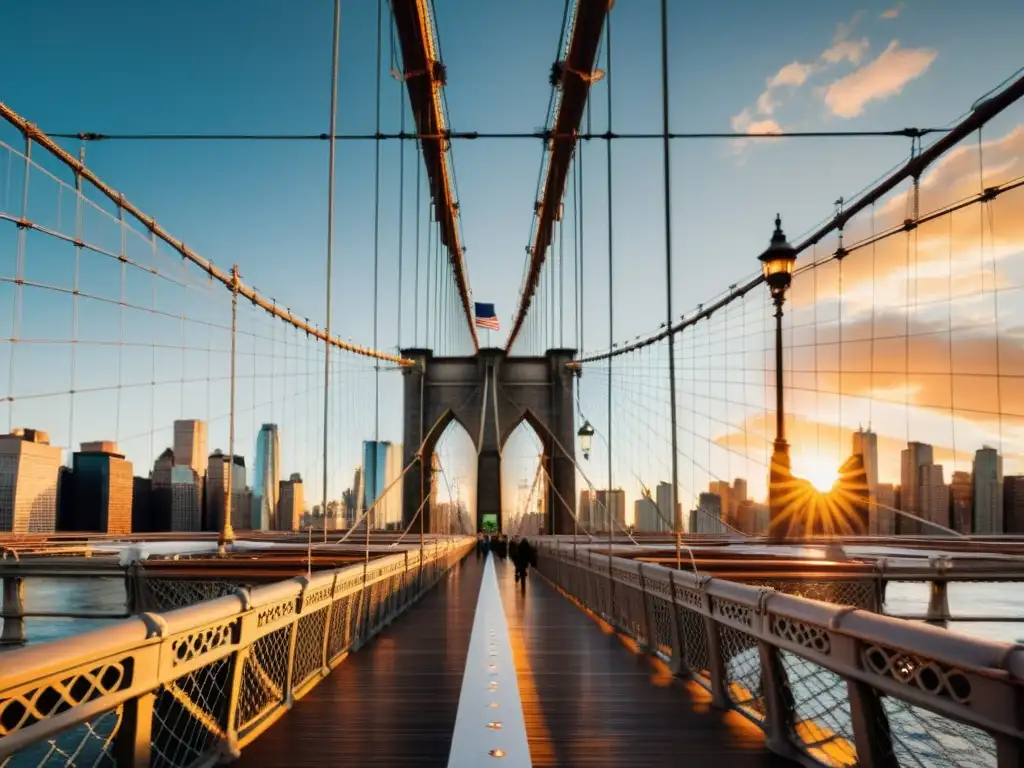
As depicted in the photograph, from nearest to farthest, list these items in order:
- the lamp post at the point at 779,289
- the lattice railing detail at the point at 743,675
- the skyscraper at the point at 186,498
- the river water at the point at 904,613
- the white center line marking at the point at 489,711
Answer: the white center line marking at the point at 489,711 → the lattice railing detail at the point at 743,675 → the river water at the point at 904,613 → the lamp post at the point at 779,289 → the skyscraper at the point at 186,498

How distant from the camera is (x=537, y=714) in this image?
16.6 ft

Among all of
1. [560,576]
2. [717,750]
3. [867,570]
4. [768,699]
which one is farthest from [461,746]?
[560,576]

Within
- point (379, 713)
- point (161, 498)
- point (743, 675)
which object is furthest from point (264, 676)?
point (161, 498)

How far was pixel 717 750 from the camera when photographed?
4.15 metres

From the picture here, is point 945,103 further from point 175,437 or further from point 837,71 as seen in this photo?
point 175,437

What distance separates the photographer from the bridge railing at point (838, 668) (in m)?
2.33

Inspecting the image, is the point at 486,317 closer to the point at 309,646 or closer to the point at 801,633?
the point at 309,646

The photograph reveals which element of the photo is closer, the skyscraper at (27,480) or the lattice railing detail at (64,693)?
the lattice railing detail at (64,693)

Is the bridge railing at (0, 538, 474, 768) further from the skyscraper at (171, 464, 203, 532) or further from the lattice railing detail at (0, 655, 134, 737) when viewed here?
the skyscraper at (171, 464, 203, 532)

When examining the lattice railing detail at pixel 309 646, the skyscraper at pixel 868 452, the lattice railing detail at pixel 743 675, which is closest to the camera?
the lattice railing detail at pixel 743 675

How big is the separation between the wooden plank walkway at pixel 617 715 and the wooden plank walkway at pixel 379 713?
0.51 m

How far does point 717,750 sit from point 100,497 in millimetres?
27093

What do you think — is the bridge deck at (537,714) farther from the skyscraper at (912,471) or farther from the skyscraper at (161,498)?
the skyscraper at (161,498)

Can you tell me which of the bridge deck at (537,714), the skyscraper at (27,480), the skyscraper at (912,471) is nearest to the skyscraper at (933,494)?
the skyscraper at (912,471)
